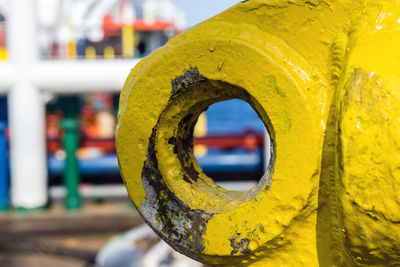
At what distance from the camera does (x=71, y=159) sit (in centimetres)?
580

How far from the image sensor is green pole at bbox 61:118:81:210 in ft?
18.8

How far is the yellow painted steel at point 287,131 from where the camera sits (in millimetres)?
692

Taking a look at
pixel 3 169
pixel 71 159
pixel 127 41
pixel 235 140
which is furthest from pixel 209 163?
pixel 3 169

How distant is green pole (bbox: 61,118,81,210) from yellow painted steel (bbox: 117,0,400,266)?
198 inches

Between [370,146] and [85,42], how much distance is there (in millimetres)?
7470

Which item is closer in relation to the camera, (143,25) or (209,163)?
(209,163)

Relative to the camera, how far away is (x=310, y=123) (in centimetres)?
78

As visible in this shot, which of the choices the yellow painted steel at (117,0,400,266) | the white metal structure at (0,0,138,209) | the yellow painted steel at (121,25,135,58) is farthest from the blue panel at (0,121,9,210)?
the yellow painted steel at (117,0,400,266)

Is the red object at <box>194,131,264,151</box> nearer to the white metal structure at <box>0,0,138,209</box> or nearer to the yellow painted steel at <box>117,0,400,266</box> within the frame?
the white metal structure at <box>0,0,138,209</box>

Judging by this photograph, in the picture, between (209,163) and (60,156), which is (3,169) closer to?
(60,156)

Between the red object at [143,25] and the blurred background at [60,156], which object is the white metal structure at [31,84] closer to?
the blurred background at [60,156]

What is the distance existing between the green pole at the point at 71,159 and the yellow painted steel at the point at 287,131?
503cm

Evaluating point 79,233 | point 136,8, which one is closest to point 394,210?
point 79,233

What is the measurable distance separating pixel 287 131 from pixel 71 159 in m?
5.35
